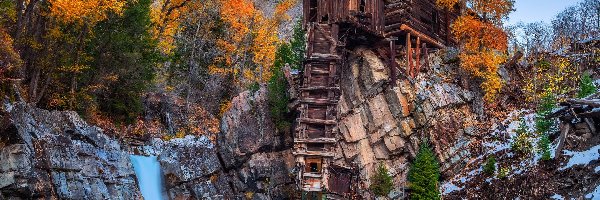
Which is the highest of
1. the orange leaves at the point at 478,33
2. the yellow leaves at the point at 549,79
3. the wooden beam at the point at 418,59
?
the orange leaves at the point at 478,33

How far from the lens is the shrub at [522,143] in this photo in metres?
23.2

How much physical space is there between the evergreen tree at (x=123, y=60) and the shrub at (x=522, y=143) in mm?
21435

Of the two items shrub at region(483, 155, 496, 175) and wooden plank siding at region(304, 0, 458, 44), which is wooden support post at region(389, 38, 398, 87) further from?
shrub at region(483, 155, 496, 175)

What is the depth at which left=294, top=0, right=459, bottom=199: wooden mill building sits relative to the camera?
2438cm

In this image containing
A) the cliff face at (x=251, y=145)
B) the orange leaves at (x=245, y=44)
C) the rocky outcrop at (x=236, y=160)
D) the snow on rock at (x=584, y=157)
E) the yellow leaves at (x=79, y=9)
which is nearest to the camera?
the snow on rock at (x=584, y=157)

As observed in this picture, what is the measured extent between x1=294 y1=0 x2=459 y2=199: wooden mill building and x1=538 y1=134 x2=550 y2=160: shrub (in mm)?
7769

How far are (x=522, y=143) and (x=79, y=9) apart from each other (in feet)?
70.2

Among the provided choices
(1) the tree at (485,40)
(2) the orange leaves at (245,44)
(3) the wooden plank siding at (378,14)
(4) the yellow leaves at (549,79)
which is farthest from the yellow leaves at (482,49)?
(2) the orange leaves at (245,44)

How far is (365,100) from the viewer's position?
27562 mm

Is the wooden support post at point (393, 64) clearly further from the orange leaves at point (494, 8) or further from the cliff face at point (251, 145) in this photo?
the orange leaves at point (494, 8)

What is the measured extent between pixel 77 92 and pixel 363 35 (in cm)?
1645

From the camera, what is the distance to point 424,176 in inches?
954

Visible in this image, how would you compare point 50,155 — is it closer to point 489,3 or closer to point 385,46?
point 385,46

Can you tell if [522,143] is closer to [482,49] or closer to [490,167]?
[490,167]
